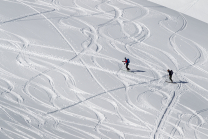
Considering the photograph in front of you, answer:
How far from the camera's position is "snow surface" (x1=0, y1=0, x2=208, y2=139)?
14.9 meters

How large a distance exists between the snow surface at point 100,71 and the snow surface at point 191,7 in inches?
22.2

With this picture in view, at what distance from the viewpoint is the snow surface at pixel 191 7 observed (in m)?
24.8

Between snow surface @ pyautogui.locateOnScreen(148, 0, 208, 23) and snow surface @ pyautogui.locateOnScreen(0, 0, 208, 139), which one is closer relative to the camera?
snow surface @ pyautogui.locateOnScreen(0, 0, 208, 139)

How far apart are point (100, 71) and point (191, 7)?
9.76 meters

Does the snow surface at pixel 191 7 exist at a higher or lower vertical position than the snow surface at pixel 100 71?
higher

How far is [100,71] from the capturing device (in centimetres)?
1841

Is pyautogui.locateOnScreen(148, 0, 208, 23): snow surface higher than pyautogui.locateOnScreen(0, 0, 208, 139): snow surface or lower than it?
higher

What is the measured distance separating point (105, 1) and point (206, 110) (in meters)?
11.2

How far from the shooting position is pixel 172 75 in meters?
19.1

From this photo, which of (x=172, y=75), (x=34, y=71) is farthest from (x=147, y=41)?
(x=34, y=71)

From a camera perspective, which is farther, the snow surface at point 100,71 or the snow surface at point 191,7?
the snow surface at point 191,7

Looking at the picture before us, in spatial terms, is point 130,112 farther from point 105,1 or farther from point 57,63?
point 105,1

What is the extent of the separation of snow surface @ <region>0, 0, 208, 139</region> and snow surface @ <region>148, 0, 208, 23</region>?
565mm

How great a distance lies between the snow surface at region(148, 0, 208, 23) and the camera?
81.4 feet
